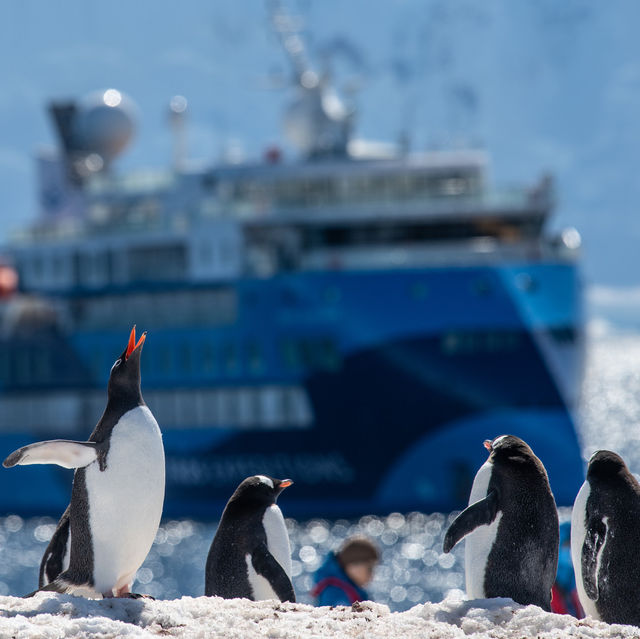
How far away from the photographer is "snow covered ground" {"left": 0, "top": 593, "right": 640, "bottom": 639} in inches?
247

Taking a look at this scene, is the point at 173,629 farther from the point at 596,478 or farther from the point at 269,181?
the point at 269,181

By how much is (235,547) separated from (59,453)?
162 centimetres

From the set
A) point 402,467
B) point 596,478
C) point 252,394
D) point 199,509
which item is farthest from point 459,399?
point 596,478

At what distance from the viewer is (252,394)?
29.7 meters

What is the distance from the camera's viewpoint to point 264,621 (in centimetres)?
673

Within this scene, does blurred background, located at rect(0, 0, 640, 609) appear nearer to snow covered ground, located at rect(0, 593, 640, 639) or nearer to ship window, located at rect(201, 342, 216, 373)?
ship window, located at rect(201, 342, 216, 373)

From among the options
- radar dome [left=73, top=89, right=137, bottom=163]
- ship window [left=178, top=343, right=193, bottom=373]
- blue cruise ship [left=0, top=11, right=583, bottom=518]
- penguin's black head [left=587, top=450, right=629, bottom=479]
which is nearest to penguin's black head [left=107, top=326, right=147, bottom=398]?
penguin's black head [left=587, top=450, right=629, bottom=479]

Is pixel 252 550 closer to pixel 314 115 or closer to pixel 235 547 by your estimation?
pixel 235 547

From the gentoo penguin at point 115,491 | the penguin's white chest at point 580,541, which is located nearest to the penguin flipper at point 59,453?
the gentoo penguin at point 115,491

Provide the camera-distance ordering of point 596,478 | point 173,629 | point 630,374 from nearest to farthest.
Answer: point 173,629 → point 596,478 → point 630,374

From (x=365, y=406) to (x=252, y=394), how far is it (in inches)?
109

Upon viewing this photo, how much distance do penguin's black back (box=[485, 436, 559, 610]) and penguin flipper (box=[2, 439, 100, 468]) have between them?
84.0 inches

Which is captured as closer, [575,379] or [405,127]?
[575,379]

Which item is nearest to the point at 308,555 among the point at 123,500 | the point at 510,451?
the point at 510,451
